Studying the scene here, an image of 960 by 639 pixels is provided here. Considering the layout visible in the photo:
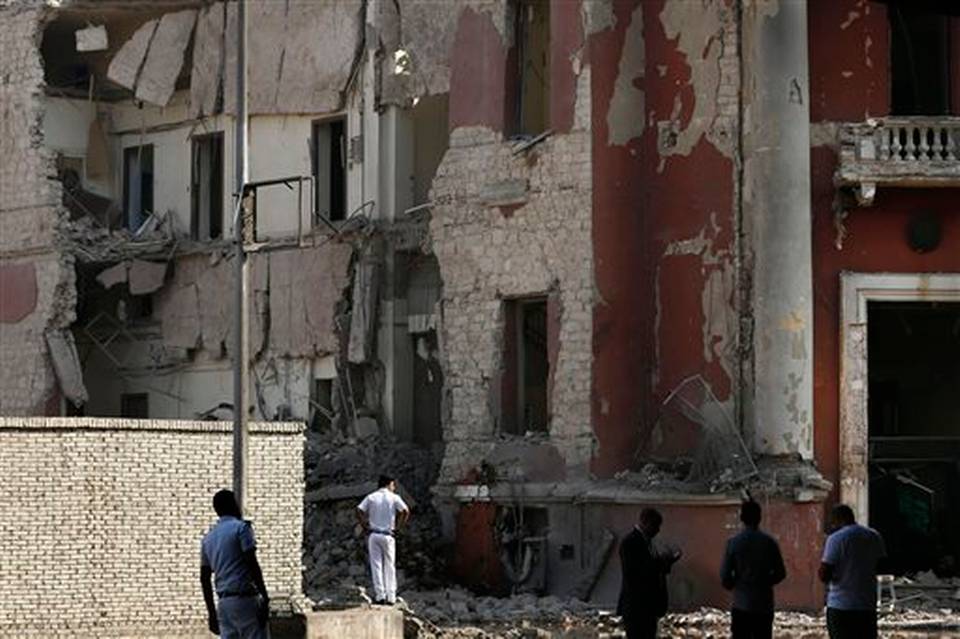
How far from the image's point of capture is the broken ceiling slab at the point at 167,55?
3497 cm

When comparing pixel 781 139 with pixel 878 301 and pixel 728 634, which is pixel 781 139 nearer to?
pixel 878 301

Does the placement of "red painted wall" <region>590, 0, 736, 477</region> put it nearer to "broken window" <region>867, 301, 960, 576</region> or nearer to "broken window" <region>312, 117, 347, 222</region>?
"broken window" <region>867, 301, 960, 576</region>

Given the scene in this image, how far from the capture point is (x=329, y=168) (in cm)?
3325

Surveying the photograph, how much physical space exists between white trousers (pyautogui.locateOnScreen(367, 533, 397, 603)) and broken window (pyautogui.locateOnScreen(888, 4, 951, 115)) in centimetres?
982

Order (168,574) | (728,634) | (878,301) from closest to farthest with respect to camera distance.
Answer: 1. (168,574)
2. (728,634)
3. (878,301)

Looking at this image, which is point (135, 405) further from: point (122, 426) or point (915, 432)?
point (122, 426)

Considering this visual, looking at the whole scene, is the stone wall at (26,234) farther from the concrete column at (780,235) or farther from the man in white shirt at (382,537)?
the concrete column at (780,235)

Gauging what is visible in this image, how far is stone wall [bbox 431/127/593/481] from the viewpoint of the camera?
2769 centimetres

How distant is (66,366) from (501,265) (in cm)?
911

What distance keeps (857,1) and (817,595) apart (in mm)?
8050

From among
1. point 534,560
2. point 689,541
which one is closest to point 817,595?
point 689,541

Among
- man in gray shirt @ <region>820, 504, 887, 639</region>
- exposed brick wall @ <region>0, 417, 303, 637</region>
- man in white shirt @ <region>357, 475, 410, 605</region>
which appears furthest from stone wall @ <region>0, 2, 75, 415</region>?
man in gray shirt @ <region>820, 504, 887, 639</region>

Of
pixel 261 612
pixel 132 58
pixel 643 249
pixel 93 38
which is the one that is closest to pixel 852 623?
pixel 261 612

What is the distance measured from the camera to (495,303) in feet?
94.9
